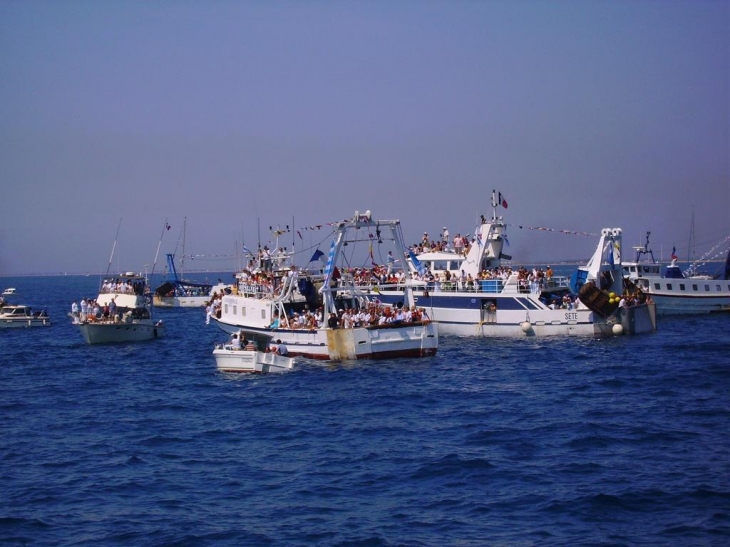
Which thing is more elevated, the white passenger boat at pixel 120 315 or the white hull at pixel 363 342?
the white passenger boat at pixel 120 315

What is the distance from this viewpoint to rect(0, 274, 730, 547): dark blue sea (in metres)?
18.8

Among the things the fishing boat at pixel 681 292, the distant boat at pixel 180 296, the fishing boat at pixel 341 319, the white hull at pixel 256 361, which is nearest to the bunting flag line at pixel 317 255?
the fishing boat at pixel 341 319

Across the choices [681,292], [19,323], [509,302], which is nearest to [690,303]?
[681,292]

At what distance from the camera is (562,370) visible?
4044 centimetres

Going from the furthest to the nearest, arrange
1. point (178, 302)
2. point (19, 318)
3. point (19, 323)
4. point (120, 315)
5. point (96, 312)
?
1. point (178, 302)
2. point (19, 318)
3. point (19, 323)
4. point (120, 315)
5. point (96, 312)

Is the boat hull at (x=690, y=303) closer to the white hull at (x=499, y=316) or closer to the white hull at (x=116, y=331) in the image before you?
the white hull at (x=499, y=316)

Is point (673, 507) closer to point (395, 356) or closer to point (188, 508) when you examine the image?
point (188, 508)

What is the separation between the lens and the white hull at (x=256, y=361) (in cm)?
4022

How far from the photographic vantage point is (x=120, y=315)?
57.5 m

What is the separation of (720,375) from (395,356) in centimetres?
1422

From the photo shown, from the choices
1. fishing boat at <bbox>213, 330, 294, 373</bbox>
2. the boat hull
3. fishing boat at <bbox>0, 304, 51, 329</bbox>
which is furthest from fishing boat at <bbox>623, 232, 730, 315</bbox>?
fishing boat at <bbox>0, 304, 51, 329</bbox>

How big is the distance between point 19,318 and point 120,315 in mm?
21427

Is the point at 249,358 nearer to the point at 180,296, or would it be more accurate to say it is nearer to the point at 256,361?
the point at 256,361

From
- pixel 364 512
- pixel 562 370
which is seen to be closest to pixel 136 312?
pixel 562 370
